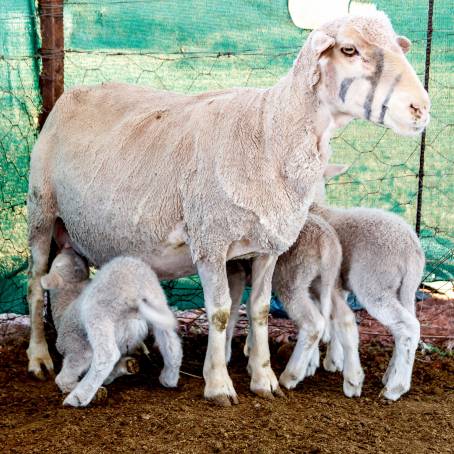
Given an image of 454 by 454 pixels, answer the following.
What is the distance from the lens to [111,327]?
15.1 feet

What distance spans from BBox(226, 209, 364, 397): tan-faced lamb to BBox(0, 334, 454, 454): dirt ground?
161 mm

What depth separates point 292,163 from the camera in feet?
15.0

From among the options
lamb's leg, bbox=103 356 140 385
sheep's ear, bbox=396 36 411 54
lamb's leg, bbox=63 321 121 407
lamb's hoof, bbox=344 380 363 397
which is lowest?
lamb's hoof, bbox=344 380 363 397

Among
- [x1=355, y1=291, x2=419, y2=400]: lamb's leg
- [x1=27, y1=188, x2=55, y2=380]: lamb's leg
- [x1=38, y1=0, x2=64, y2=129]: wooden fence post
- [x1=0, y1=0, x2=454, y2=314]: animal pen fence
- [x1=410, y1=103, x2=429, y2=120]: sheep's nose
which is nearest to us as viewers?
[x1=410, y1=103, x2=429, y2=120]: sheep's nose

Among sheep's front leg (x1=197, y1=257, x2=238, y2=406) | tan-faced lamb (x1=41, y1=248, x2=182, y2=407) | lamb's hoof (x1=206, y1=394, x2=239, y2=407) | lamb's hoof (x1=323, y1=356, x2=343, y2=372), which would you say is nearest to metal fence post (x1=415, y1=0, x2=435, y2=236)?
lamb's hoof (x1=323, y1=356, x2=343, y2=372)

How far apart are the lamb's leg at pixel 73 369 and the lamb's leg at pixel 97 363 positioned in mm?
208

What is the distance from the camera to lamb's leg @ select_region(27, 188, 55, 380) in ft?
18.8

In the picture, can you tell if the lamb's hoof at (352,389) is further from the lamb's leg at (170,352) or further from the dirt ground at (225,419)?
the lamb's leg at (170,352)

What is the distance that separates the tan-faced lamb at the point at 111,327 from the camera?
180 inches

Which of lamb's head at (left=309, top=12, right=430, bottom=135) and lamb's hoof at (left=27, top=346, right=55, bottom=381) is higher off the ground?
lamb's head at (left=309, top=12, right=430, bottom=135)

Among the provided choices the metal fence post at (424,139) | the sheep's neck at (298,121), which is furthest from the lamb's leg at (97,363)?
the metal fence post at (424,139)

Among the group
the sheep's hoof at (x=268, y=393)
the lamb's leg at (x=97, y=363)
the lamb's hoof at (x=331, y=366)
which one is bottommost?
the lamb's hoof at (x=331, y=366)

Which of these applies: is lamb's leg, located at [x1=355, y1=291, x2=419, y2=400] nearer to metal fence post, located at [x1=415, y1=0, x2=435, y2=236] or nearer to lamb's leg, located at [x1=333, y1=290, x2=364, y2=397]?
lamb's leg, located at [x1=333, y1=290, x2=364, y2=397]

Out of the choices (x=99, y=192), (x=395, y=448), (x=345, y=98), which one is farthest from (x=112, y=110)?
(x=395, y=448)
